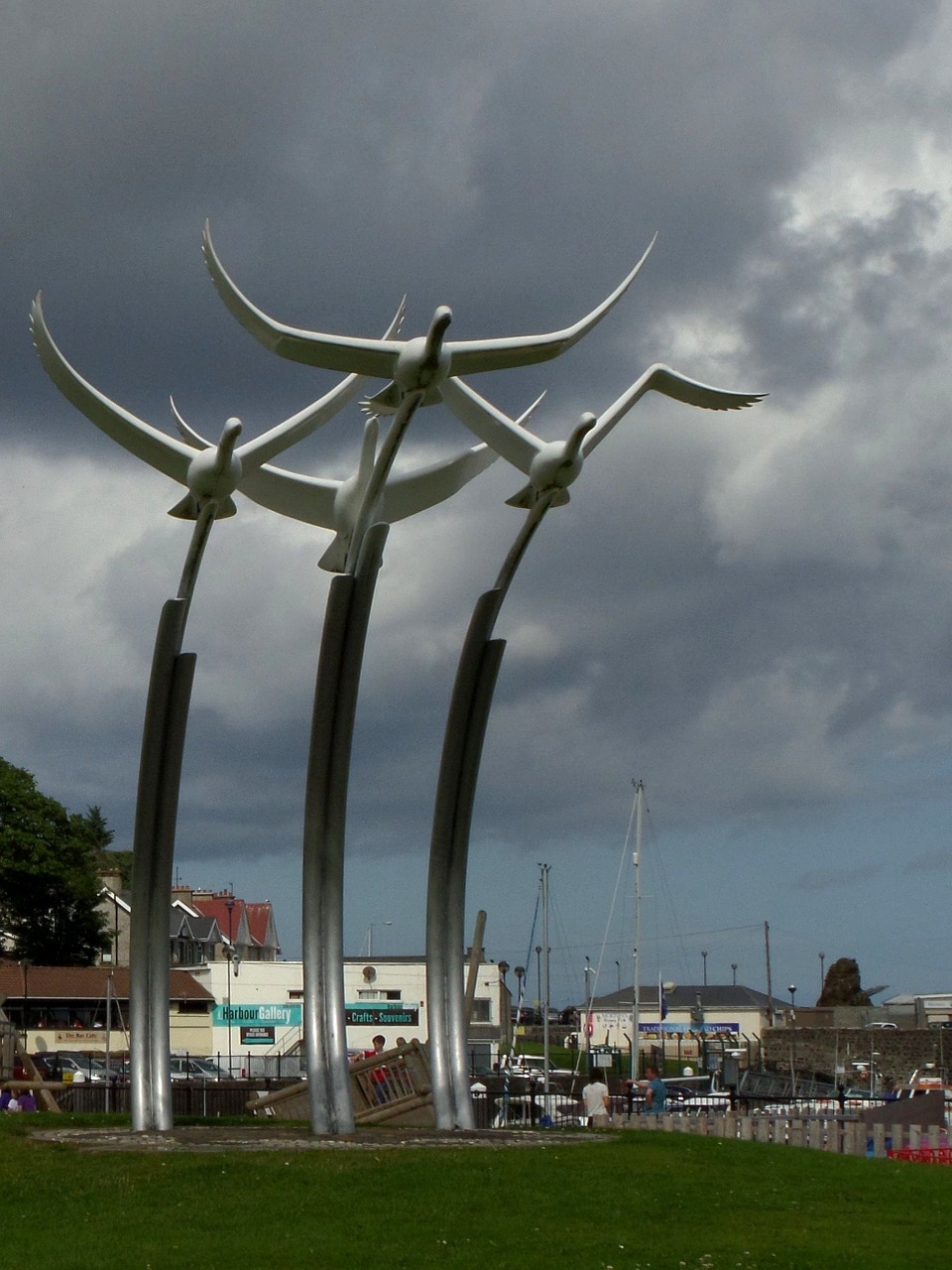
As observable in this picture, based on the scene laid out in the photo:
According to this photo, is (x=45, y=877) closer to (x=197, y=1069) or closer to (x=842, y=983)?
(x=197, y=1069)

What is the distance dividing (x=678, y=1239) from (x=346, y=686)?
836 cm

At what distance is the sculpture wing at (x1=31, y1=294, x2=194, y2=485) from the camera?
65.8ft

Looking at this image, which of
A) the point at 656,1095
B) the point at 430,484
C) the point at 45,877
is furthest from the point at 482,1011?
the point at 430,484

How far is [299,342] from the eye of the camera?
18.7 m

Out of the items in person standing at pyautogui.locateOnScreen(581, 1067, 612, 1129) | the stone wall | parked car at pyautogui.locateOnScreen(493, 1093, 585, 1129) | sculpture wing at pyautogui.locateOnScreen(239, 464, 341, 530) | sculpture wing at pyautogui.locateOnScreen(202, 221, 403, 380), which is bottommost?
the stone wall

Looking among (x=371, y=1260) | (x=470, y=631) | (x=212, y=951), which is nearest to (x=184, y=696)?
(x=470, y=631)

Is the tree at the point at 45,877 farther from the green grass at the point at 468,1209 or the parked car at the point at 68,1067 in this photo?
the green grass at the point at 468,1209

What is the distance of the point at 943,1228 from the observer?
1470 centimetres

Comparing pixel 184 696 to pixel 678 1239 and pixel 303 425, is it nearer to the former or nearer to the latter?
pixel 303 425

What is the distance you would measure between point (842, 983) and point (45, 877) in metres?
54.8

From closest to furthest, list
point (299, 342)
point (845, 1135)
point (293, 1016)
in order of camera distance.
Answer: point (299, 342) < point (845, 1135) < point (293, 1016)

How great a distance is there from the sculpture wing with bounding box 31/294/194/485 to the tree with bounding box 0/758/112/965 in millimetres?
56172

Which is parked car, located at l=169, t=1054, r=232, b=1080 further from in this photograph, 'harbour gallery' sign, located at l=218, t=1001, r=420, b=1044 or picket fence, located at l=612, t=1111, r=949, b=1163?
picket fence, located at l=612, t=1111, r=949, b=1163

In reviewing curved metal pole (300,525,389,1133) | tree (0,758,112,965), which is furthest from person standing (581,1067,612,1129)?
tree (0,758,112,965)
